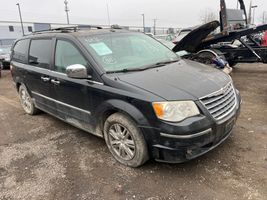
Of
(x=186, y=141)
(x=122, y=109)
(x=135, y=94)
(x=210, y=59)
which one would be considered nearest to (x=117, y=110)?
(x=122, y=109)

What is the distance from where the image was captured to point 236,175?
301 cm

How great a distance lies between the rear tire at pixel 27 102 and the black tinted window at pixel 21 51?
0.62 meters

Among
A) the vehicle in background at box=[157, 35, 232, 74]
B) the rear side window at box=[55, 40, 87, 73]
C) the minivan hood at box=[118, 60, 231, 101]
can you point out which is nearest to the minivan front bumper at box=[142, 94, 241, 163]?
the minivan hood at box=[118, 60, 231, 101]

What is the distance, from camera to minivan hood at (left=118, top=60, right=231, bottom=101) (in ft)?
9.36

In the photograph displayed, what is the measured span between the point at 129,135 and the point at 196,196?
1.04 metres

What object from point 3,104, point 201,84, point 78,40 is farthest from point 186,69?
point 3,104

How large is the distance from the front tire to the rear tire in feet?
8.99

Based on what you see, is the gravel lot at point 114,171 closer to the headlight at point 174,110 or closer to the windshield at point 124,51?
the headlight at point 174,110

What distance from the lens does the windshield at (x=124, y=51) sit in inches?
137

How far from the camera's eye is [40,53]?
4.61 meters

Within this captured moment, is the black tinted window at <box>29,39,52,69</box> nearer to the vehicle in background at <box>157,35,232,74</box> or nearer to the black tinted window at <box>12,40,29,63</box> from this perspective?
the black tinted window at <box>12,40,29,63</box>

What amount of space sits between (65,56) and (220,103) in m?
2.39

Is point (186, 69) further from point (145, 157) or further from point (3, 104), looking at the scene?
point (3, 104)

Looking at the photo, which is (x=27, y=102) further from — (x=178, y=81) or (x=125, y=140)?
(x=178, y=81)
